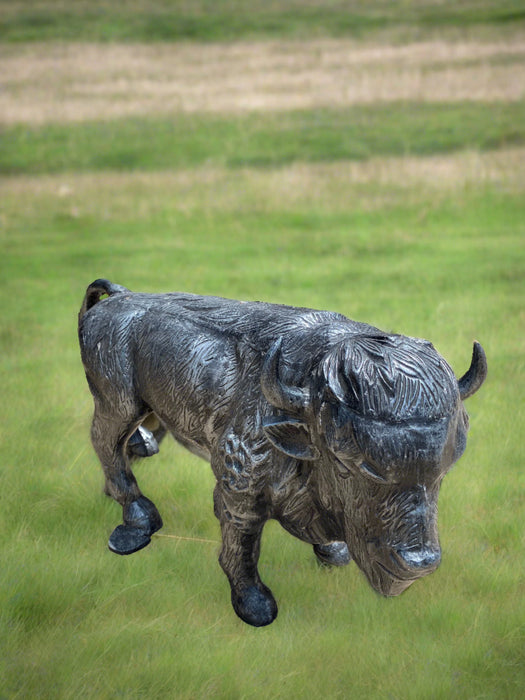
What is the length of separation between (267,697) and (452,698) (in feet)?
2.27

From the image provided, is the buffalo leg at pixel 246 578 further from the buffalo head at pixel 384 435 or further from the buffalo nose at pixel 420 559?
the buffalo nose at pixel 420 559

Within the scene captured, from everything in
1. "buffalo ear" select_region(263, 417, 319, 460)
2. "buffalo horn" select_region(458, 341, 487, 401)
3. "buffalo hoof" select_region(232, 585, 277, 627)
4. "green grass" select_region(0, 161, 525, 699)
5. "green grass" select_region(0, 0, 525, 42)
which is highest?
"green grass" select_region(0, 0, 525, 42)

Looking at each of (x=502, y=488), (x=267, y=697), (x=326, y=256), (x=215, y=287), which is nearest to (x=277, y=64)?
(x=326, y=256)

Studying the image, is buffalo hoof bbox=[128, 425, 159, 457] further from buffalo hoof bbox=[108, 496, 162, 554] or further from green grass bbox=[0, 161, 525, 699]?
buffalo hoof bbox=[108, 496, 162, 554]

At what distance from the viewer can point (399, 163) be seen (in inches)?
420

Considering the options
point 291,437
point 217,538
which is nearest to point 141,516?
point 217,538

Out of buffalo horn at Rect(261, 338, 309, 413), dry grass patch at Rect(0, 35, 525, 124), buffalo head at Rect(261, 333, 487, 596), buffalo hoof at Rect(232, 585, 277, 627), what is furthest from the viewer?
dry grass patch at Rect(0, 35, 525, 124)

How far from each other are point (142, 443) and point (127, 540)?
27.9 inches

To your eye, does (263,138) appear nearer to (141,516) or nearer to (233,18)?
(233,18)

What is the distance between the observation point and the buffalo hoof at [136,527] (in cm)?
411

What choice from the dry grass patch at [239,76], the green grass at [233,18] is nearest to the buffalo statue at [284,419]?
the dry grass patch at [239,76]

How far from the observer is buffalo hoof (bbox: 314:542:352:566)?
3910mm

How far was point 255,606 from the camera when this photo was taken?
11.7 ft

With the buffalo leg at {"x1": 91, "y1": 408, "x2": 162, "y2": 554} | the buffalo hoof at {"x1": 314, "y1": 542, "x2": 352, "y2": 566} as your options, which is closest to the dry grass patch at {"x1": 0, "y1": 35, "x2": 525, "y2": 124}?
the buffalo leg at {"x1": 91, "y1": 408, "x2": 162, "y2": 554}
